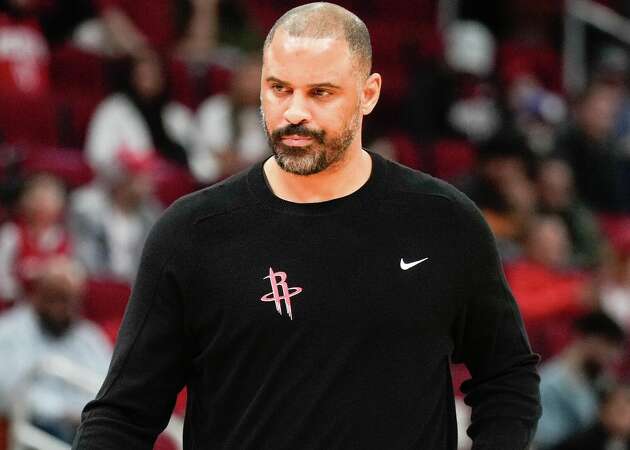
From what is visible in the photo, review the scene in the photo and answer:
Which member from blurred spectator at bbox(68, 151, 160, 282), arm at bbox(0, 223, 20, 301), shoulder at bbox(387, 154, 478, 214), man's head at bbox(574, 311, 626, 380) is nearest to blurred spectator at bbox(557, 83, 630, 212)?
man's head at bbox(574, 311, 626, 380)

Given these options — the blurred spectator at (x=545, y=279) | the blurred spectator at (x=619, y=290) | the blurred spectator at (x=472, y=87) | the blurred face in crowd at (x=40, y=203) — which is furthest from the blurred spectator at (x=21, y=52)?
the blurred spectator at (x=619, y=290)

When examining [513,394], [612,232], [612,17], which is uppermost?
[513,394]

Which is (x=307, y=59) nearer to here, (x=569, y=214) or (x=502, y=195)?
(x=502, y=195)

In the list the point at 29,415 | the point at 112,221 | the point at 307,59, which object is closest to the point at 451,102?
the point at 112,221

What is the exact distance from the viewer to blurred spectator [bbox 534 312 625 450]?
7.11 m

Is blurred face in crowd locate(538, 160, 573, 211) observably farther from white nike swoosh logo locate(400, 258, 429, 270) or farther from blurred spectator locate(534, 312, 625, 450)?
white nike swoosh logo locate(400, 258, 429, 270)

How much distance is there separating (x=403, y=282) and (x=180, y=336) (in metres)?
0.44

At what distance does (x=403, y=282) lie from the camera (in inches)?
113

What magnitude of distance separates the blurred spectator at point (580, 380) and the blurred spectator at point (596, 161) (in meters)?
3.09

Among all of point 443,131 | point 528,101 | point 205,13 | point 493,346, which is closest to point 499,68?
point 528,101

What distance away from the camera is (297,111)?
107 inches

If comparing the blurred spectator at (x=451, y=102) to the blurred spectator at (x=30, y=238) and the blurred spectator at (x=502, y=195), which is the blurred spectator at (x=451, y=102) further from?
the blurred spectator at (x=30, y=238)

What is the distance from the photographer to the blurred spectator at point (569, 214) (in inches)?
363

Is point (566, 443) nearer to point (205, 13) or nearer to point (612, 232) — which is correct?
point (612, 232)
